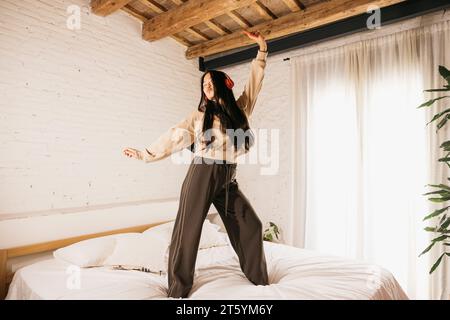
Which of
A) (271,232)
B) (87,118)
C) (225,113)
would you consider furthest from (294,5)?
(271,232)

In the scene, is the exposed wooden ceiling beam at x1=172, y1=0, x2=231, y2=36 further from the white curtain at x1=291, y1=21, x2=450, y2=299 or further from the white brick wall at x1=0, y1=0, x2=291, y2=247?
the white curtain at x1=291, y1=21, x2=450, y2=299

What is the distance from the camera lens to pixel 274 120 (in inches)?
131

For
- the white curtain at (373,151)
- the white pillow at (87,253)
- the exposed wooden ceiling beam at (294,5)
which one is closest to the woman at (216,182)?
the white pillow at (87,253)

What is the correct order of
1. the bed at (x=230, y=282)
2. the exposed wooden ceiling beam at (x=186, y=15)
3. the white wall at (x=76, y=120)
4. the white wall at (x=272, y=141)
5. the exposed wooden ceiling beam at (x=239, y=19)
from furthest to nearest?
the white wall at (x=272, y=141), the exposed wooden ceiling beam at (x=239, y=19), the exposed wooden ceiling beam at (x=186, y=15), the white wall at (x=76, y=120), the bed at (x=230, y=282)

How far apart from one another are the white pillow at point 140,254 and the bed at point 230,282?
0.05 metres

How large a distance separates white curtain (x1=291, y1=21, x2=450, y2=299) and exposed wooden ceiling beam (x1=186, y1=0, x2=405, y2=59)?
0.40 metres

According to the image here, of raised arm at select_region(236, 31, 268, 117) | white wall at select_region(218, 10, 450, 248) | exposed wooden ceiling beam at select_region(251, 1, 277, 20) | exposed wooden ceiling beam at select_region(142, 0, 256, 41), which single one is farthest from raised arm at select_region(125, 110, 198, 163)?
white wall at select_region(218, 10, 450, 248)

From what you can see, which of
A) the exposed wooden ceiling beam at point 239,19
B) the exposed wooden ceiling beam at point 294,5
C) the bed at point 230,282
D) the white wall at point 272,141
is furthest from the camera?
the white wall at point 272,141

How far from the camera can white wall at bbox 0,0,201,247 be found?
2.07m

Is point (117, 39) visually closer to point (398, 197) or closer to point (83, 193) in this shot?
point (83, 193)

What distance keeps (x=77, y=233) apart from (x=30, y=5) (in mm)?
1756

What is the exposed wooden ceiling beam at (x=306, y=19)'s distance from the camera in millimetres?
2316

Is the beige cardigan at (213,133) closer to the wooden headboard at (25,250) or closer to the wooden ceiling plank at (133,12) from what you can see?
the wooden headboard at (25,250)

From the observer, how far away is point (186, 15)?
2574 mm
